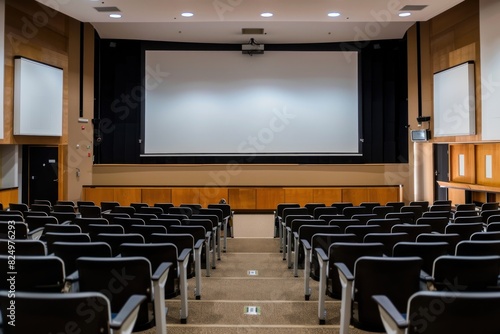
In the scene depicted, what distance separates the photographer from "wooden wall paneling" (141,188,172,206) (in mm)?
12641

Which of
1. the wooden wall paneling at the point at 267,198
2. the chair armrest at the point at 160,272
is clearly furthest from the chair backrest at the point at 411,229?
the wooden wall paneling at the point at 267,198

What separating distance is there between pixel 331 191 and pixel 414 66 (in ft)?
15.0

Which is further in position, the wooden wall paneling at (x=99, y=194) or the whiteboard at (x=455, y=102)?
the wooden wall paneling at (x=99, y=194)

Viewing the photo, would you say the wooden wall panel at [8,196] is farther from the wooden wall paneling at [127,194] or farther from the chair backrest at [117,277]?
the chair backrest at [117,277]

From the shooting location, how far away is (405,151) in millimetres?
13883

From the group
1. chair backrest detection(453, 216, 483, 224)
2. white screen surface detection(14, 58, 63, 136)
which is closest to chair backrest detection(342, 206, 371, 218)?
chair backrest detection(453, 216, 483, 224)

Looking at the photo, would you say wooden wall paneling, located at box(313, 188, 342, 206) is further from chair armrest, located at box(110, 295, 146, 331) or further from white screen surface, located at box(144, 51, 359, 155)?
chair armrest, located at box(110, 295, 146, 331)

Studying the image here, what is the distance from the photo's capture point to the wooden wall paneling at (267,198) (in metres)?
12.6

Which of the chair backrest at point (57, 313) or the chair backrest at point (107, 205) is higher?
the chair backrest at point (107, 205)

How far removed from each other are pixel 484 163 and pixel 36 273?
35.5 feet

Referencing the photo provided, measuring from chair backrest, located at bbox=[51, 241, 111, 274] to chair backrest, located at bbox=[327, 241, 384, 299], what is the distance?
6.34ft

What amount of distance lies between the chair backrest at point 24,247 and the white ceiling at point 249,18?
7066 mm

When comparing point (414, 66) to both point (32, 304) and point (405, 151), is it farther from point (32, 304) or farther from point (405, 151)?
point (32, 304)

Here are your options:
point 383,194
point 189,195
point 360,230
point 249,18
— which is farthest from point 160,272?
point 383,194
